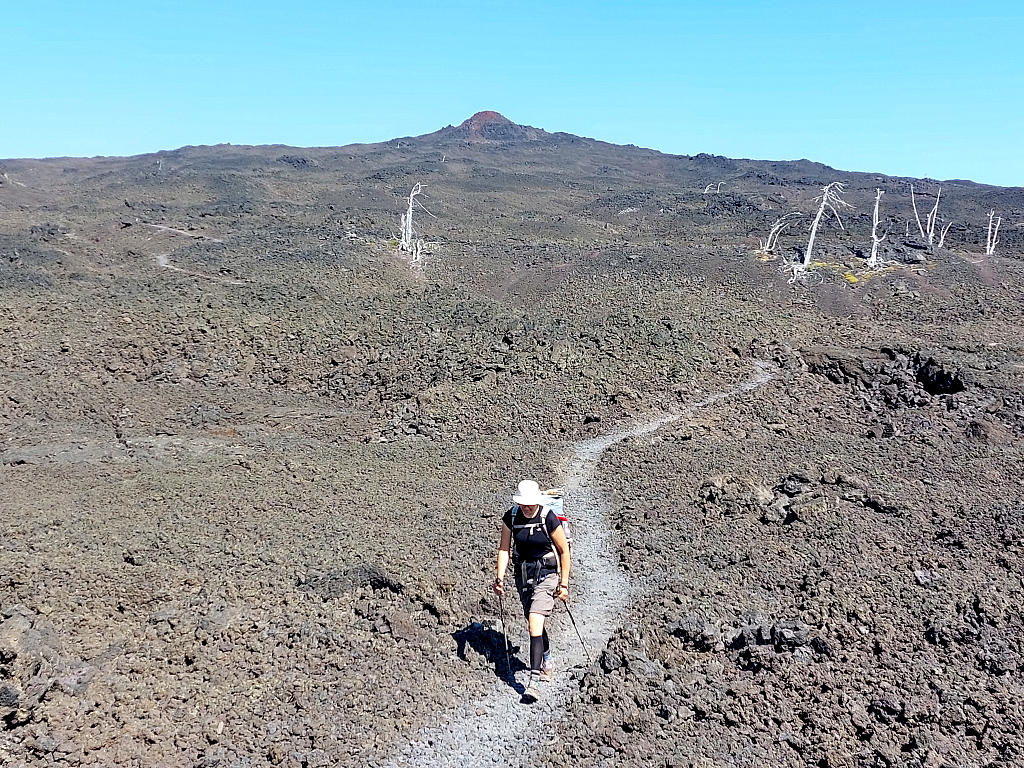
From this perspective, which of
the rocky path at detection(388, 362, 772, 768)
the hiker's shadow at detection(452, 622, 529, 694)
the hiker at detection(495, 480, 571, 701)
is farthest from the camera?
the hiker's shadow at detection(452, 622, 529, 694)

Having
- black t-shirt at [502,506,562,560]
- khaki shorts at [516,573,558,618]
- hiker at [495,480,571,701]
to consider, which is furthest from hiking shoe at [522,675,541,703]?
black t-shirt at [502,506,562,560]

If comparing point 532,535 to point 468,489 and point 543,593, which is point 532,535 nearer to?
point 543,593

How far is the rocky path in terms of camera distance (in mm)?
6230

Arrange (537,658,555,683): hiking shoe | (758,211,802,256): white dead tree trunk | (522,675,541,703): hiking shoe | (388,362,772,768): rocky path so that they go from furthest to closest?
(758,211,802,256): white dead tree trunk, (537,658,555,683): hiking shoe, (522,675,541,703): hiking shoe, (388,362,772,768): rocky path

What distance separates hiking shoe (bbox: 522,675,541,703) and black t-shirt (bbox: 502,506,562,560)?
135cm

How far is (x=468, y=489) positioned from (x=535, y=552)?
6.24m

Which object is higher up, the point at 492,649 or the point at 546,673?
the point at 546,673

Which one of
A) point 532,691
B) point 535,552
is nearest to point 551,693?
point 532,691

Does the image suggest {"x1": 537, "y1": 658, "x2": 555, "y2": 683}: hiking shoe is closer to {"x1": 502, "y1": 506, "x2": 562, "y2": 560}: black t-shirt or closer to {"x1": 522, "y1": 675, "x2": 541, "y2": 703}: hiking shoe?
{"x1": 522, "y1": 675, "x2": 541, "y2": 703}: hiking shoe

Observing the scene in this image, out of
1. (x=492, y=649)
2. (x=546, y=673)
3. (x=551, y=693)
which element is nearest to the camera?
(x=551, y=693)

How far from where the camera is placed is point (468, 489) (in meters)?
12.8

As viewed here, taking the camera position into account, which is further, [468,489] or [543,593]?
[468,489]

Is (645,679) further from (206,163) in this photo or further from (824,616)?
(206,163)

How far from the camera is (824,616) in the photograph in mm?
8258
